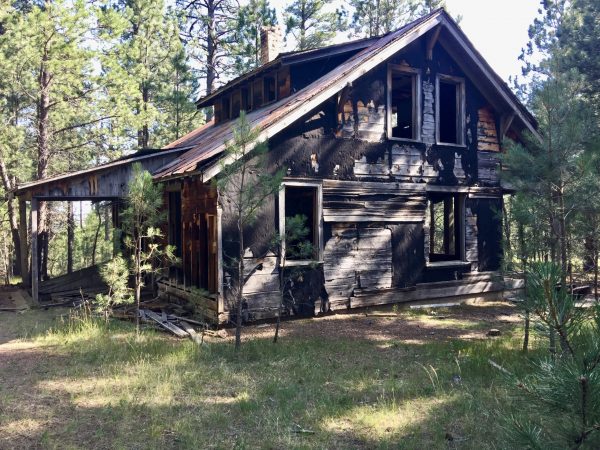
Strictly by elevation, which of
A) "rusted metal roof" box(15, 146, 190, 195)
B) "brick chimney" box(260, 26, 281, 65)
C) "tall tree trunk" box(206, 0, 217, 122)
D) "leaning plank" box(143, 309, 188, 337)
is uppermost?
"tall tree trunk" box(206, 0, 217, 122)

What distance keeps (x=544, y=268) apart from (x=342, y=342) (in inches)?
260

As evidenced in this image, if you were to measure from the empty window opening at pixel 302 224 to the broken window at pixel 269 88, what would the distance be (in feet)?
9.21

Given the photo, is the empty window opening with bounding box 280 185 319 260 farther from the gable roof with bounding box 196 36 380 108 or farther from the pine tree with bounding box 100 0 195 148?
the pine tree with bounding box 100 0 195 148

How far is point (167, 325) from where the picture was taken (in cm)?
923

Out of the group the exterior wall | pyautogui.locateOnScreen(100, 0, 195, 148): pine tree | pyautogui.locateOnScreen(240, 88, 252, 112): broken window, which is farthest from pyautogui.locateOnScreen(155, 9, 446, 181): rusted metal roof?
pyautogui.locateOnScreen(100, 0, 195, 148): pine tree

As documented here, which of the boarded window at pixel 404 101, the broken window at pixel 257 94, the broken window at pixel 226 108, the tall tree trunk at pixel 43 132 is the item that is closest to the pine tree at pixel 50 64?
the tall tree trunk at pixel 43 132

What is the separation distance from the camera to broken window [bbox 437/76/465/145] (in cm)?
1289

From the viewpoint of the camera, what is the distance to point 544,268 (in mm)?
2080

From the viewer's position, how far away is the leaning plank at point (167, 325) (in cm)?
871

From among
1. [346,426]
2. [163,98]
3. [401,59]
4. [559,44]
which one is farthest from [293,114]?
[559,44]

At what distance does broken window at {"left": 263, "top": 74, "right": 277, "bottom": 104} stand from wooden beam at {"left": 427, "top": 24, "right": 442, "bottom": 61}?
4.22 m

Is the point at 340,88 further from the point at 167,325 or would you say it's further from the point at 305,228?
the point at 167,325

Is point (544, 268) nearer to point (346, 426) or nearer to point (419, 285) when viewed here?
point (346, 426)

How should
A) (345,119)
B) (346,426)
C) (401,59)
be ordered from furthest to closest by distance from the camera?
(401,59) < (345,119) < (346,426)
